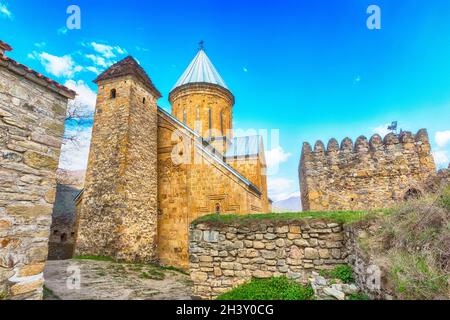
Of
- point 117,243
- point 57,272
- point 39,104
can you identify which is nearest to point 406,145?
point 39,104

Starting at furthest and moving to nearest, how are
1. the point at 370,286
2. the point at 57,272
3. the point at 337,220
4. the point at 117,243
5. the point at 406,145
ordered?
the point at 117,243
the point at 406,145
the point at 57,272
the point at 337,220
the point at 370,286

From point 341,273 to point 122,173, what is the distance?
8.68 meters

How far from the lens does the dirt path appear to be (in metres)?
5.68

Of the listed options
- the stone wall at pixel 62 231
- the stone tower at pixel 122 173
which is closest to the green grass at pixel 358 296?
the stone tower at pixel 122 173

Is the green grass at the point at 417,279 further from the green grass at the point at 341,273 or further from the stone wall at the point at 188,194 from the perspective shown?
the stone wall at the point at 188,194

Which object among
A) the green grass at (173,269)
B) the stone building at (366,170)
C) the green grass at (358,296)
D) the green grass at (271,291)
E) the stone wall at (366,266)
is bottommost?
the green grass at (173,269)

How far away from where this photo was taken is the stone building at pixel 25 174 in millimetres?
3508

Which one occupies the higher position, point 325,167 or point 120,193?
point 325,167

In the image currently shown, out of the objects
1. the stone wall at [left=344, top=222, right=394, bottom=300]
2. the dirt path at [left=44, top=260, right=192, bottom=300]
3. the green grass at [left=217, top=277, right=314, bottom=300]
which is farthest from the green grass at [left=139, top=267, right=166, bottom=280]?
the stone wall at [left=344, top=222, right=394, bottom=300]

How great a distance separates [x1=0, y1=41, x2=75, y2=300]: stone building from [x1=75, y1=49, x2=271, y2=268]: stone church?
5835mm

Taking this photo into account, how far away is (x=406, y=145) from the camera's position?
8.71m

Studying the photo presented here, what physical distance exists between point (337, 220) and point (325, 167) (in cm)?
477

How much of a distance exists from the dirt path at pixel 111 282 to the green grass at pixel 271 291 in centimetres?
218

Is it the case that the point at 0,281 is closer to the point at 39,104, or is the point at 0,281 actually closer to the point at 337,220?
the point at 39,104
